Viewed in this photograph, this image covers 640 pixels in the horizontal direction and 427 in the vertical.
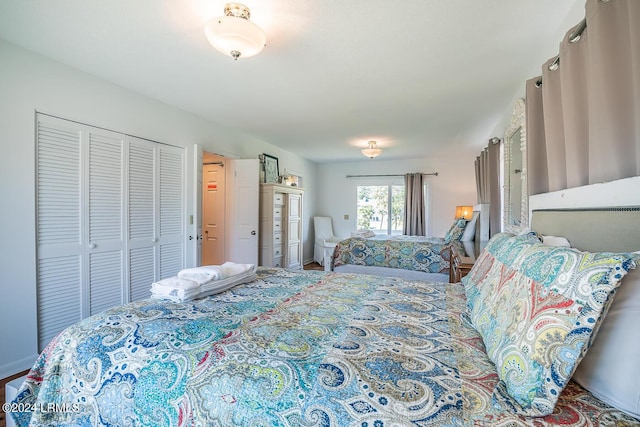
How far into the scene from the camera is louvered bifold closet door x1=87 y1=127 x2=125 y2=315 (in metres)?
2.55

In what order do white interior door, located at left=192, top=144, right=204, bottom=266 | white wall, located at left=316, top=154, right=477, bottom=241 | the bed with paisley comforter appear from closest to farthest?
white interior door, located at left=192, top=144, right=204, bottom=266 → the bed with paisley comforter → white wall, located at left=316, top=154, right=477, bottom=241

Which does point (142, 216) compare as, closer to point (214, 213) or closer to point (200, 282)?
point (214, 213)

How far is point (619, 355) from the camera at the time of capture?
2.17 ft

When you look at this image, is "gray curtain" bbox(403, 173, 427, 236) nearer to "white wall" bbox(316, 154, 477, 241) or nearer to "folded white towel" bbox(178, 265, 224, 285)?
"white wall" bbox(316, 154, 477, 241)

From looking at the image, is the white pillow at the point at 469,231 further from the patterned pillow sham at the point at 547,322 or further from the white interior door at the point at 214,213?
the white interior door at the point at 214,213

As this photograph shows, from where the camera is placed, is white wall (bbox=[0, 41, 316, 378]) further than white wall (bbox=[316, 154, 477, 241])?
No

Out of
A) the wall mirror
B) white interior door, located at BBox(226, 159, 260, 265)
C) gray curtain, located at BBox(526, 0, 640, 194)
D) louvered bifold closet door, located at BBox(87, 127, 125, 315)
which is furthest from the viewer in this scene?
white interior door, located at BBox(226, 159, 260, 265)

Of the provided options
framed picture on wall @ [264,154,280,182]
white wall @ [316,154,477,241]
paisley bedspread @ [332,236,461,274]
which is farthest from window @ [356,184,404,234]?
framed picture on wall @ [264,154,280,182]

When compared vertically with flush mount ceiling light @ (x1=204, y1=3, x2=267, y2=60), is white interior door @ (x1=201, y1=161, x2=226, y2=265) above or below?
below

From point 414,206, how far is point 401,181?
2.35ft

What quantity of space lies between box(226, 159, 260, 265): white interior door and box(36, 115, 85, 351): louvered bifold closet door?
199 centimetres

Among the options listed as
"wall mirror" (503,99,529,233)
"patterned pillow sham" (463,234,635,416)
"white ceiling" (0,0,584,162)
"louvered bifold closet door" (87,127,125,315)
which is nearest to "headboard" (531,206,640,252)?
"patterned pillow sham" (463,234,635,416)

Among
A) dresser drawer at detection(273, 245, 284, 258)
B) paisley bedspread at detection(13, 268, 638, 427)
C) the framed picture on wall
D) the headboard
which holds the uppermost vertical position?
the framed picture on wall

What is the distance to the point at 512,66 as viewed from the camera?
2.33m
